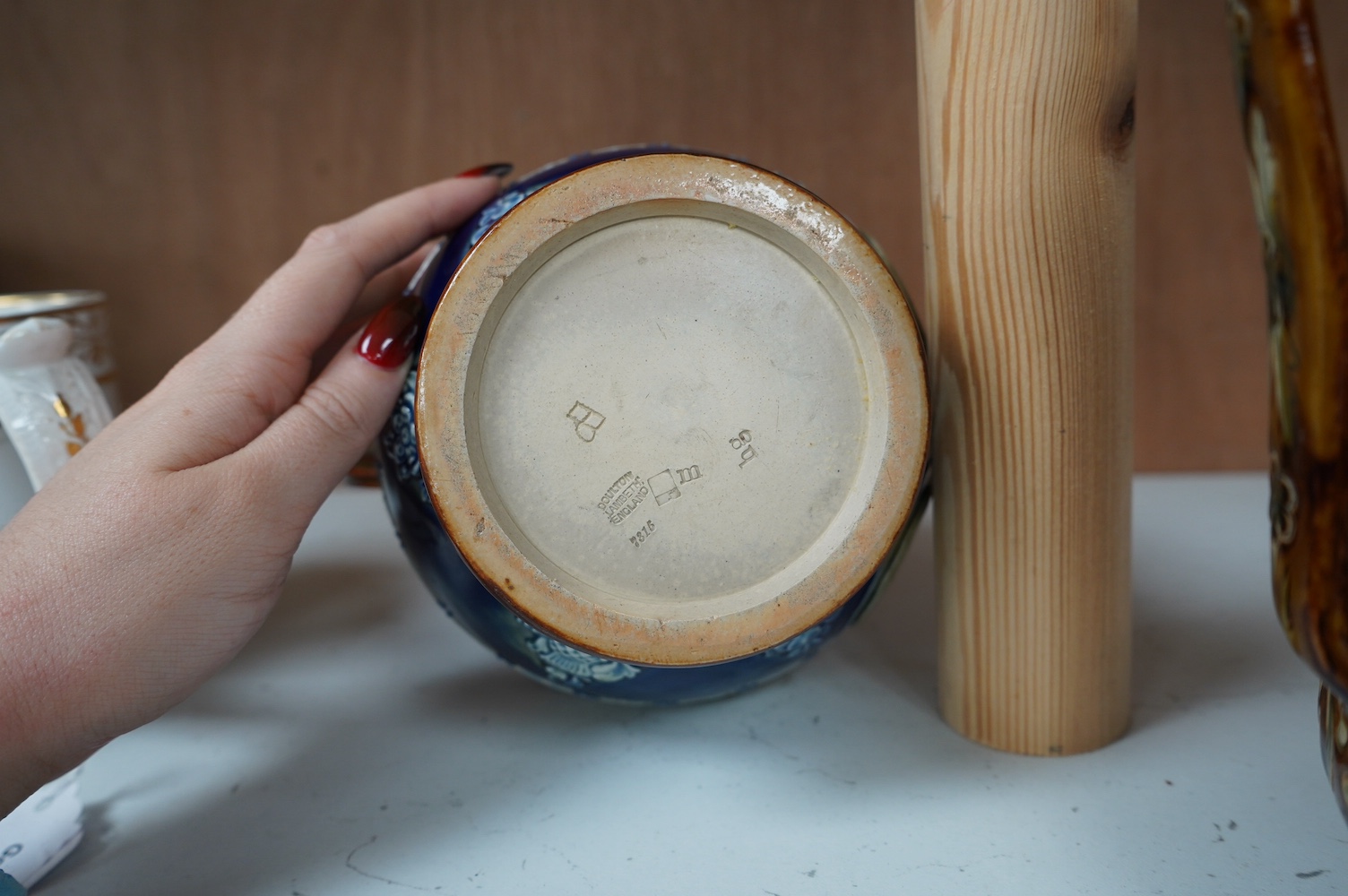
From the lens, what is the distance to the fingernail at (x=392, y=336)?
564 mm

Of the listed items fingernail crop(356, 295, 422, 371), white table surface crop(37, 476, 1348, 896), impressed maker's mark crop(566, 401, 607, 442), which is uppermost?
fingernail crop(356, 295, 422, 371)

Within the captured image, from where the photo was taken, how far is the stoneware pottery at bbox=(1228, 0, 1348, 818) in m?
0.30

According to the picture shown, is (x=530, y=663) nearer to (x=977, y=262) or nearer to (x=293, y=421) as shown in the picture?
(x=293, y=421)

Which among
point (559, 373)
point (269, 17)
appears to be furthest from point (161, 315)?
point (559, 373)

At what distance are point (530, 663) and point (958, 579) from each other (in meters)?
0.26

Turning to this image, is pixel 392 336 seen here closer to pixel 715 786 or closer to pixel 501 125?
pixel 715 786

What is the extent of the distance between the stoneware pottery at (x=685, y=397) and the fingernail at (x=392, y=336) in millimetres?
65

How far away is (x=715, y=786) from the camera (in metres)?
0.55

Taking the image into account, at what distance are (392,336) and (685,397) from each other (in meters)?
0.18

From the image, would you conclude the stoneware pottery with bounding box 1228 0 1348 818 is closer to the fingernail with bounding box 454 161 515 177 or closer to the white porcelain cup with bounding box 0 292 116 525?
the fingernail with bounding box 454 161 515 177

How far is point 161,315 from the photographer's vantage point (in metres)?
1.18

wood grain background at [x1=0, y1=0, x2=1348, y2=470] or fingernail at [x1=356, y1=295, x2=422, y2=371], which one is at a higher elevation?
wood grain background at [x1=0, y1=0, x2=1348, y2=470]

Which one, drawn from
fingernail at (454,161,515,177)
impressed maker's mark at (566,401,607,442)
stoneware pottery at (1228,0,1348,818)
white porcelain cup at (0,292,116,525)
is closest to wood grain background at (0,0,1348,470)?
fingernail at (454,161,515,177)

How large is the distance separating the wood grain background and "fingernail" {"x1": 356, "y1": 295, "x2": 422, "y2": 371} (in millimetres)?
584
